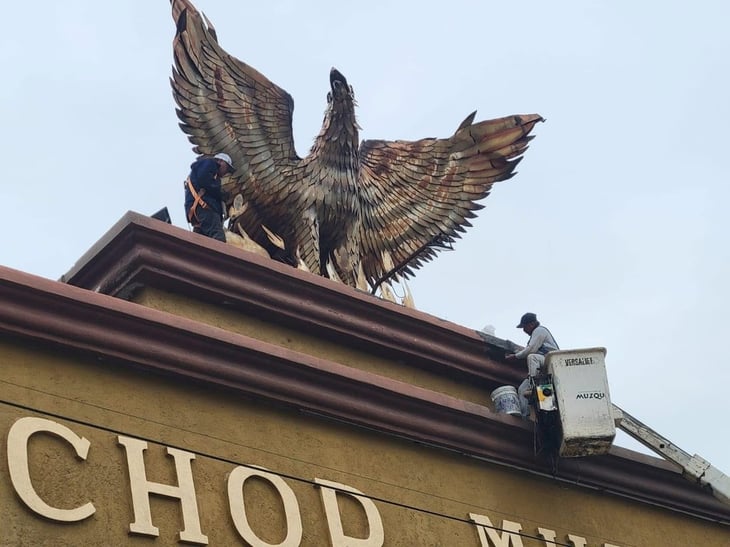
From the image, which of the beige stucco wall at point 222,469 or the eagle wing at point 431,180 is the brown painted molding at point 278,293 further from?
the eagle wing at point 431,180

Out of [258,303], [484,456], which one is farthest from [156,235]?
[484,456]

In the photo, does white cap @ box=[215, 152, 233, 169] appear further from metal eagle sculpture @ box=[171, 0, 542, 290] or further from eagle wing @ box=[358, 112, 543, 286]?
eagle wing @ box=[358, 112, 543, 286]

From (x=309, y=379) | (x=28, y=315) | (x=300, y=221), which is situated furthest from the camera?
(x=300, y=221)

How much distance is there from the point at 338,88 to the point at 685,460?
14.8ft

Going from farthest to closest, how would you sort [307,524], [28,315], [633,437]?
[633,437], [307,524], [28,315]

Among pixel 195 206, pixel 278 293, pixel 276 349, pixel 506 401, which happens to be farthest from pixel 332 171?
pixel 276 349

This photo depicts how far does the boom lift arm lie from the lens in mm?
10109

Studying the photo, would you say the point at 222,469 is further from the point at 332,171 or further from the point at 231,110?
the point at 332,171

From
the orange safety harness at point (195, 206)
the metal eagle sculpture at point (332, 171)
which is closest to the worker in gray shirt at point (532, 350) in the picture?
the metal eagle sculpture at point (332, 171)

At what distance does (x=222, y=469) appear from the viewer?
776 cm

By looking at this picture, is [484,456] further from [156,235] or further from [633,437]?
[156,235]

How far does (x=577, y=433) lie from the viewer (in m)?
9.42

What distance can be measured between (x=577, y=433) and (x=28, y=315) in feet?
13.2

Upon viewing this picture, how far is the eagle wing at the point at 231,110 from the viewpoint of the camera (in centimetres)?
1098
